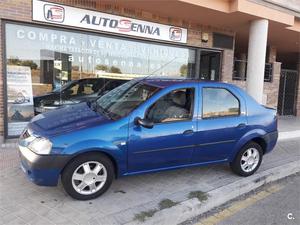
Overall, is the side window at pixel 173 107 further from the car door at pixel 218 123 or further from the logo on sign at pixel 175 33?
the logo on sign at pixel 175 33

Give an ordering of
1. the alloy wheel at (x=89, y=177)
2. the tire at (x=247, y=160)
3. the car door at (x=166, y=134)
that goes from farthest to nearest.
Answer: the tire at (x=247, y=160) → the car door at (x=166, y=134) → the alloy wheel at (x=89, y=177)

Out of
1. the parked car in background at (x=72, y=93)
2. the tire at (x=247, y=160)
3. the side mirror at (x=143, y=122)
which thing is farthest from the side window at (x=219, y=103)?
the parked car in background at (x=72, y=93)

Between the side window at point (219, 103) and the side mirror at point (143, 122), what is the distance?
991 mm

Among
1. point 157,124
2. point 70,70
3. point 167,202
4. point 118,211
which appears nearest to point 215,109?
point 157,124

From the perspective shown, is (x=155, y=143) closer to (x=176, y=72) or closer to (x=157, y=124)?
(x=157, y=124)

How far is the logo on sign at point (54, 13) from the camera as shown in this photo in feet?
21.7

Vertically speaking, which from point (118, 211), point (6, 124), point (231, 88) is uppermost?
point (231, 88)

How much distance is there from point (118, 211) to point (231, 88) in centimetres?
266

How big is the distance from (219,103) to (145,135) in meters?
1.44

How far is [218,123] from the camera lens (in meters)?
4.62

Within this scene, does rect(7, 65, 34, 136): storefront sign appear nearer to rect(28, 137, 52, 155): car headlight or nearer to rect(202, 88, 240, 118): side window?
rect(28, 137, 52, 155): car headlight

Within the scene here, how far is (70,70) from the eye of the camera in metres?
7.35

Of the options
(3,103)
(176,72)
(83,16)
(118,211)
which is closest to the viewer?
(118,211)

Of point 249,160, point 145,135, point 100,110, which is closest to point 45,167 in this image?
point 100,110
